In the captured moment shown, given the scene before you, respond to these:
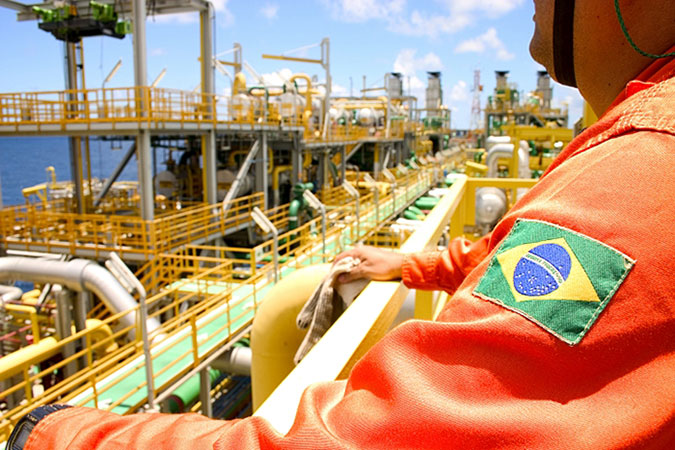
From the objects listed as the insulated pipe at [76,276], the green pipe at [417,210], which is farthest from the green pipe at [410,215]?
the insulated pipe at [76,276]

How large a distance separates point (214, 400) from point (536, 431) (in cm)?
947

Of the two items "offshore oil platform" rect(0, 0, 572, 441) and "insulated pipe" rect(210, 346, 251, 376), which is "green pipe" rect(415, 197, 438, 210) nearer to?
"offshore oil platform" rect(0, 0, 572, 441)

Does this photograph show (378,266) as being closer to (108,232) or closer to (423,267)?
(423,267)

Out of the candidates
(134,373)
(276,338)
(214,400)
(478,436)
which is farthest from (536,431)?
(214,400)

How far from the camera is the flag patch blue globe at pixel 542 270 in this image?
0.61 metres

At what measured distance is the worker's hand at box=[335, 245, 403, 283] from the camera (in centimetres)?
179

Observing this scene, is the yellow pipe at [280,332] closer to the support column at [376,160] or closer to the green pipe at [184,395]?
the green pipe at [184,395]

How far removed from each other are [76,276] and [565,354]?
865cm

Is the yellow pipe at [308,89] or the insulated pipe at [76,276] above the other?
the yellow pipe at [308,89]

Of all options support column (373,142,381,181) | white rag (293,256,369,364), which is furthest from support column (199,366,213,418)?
support column (373,142,381,181)

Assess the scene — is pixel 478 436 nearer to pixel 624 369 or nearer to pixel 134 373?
pixel 624 369

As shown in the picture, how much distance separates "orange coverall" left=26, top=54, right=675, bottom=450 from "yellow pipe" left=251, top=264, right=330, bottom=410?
1607 millimetres

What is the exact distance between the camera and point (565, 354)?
1.92 feet

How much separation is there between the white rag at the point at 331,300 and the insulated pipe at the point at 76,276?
7039 mm
